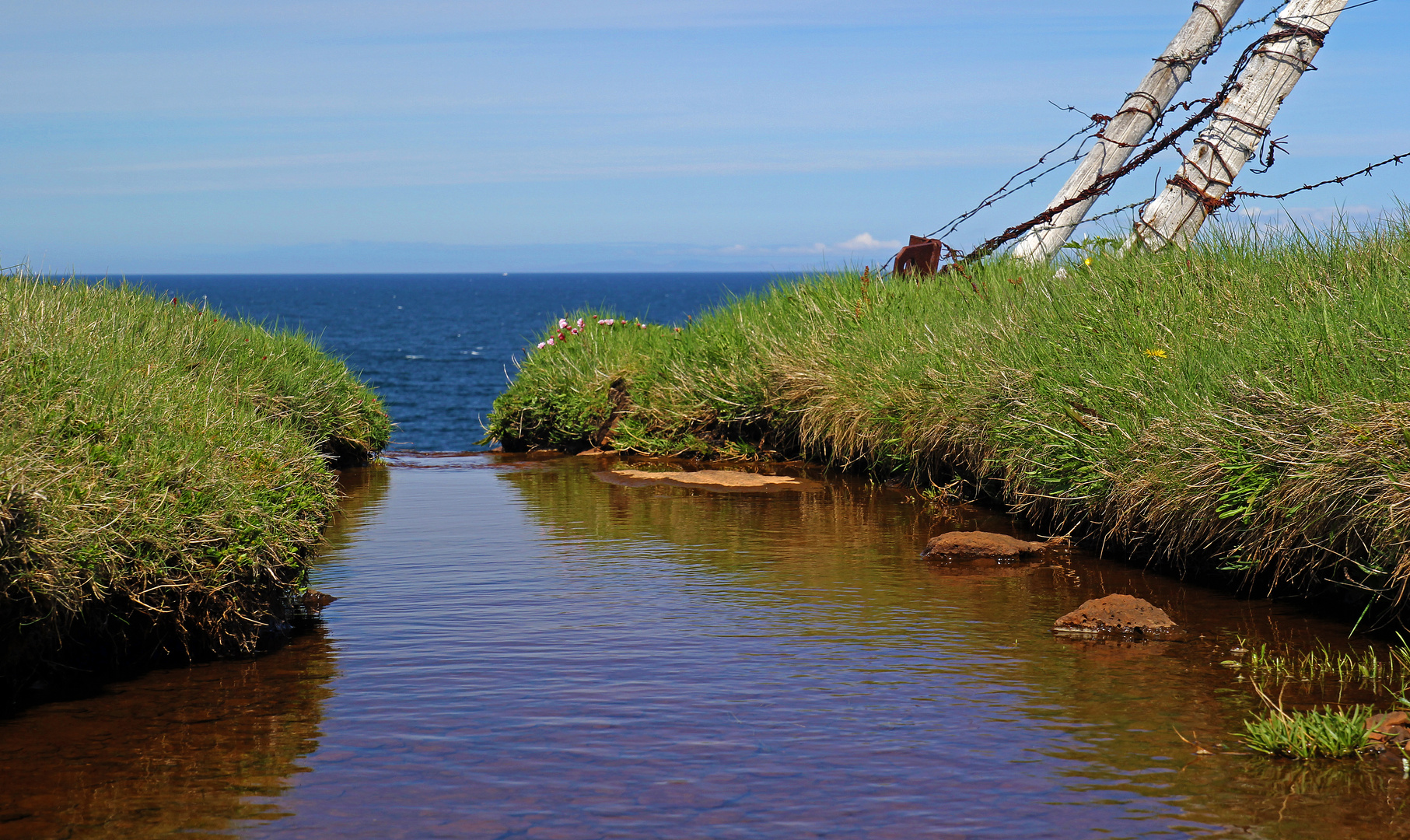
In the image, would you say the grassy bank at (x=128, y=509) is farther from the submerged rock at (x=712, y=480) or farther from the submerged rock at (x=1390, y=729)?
the submerged rock at (x=1390, y=729)

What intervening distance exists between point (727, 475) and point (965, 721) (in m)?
6.48

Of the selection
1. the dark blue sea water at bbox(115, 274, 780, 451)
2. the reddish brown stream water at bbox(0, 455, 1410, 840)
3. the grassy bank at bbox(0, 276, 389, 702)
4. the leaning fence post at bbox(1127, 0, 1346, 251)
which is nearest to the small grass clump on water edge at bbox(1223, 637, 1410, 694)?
the reddish brown stream water at bbox(0, 455, 1410, 840)

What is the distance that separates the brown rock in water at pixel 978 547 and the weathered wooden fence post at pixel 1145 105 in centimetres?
400

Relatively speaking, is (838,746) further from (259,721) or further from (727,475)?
(727,475)

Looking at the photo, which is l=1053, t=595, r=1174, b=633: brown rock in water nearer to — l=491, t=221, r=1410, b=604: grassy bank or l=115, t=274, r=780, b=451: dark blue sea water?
l=491, t=221, r=1410, b=604: grassy bank

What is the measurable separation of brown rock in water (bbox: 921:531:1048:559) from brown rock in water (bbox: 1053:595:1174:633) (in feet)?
4.85

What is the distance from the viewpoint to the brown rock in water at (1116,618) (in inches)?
216

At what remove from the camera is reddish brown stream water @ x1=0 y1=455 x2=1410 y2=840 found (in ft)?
11.7

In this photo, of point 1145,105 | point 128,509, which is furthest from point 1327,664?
point 1145,105

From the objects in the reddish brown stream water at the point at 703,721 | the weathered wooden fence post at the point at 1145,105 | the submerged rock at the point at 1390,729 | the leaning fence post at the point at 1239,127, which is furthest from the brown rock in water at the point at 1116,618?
the weathered wooden fence post at the point at 1145,105

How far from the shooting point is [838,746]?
13.4 ft

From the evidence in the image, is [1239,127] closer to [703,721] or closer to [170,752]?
[703,721]

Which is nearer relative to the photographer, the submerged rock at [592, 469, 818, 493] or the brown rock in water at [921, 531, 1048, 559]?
the brown rock in water at [921, 531, 1048, 559]

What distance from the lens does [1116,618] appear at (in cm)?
550
